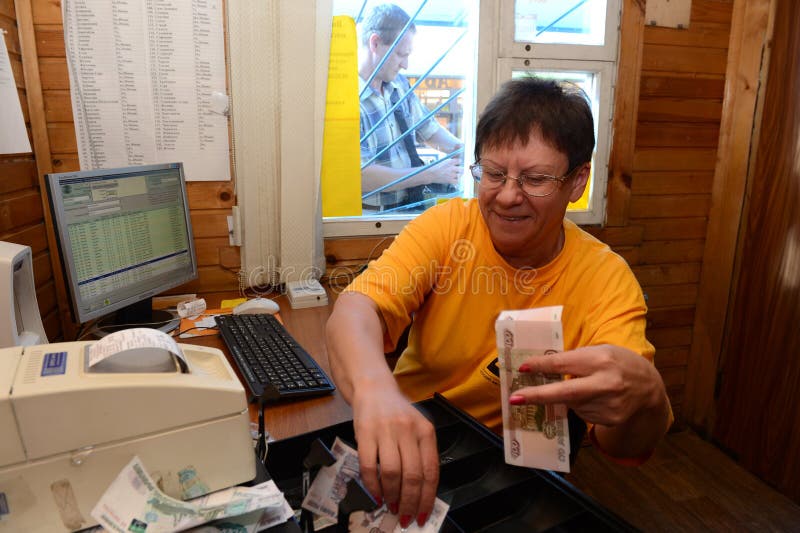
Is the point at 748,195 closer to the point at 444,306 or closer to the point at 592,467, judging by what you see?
the point at 592,467

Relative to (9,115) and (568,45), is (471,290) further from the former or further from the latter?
(568,45)

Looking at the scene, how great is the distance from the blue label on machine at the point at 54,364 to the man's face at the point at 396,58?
5.75 feet

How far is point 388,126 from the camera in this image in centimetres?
219

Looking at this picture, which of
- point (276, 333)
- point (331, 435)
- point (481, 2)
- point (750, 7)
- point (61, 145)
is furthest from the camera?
point (750, 7)

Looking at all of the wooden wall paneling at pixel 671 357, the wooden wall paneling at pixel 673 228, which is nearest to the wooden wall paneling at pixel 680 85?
the wooden wall paneling at pixel 673 228

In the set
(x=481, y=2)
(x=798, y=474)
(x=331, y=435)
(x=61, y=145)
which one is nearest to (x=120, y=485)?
(x=331, y=435)

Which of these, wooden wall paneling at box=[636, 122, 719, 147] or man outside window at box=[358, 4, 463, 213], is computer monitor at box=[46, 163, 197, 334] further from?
wooden wall paneling at box=[636, 122, 719, 147]

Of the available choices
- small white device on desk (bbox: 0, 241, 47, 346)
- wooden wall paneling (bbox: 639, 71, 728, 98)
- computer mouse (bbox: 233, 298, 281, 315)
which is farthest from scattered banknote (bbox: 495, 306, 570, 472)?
wooden wall paneling (bbox: 639, 71, 728, 98)

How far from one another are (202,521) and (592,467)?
2216 millimetres

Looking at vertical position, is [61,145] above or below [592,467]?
above

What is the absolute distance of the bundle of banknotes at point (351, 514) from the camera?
67 centimetres

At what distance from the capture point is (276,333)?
1444 mm

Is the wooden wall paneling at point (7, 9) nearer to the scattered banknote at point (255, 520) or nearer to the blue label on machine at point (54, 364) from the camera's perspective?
the blue label on machine at point (54, 364)

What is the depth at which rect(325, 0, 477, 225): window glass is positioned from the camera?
2.12 m
